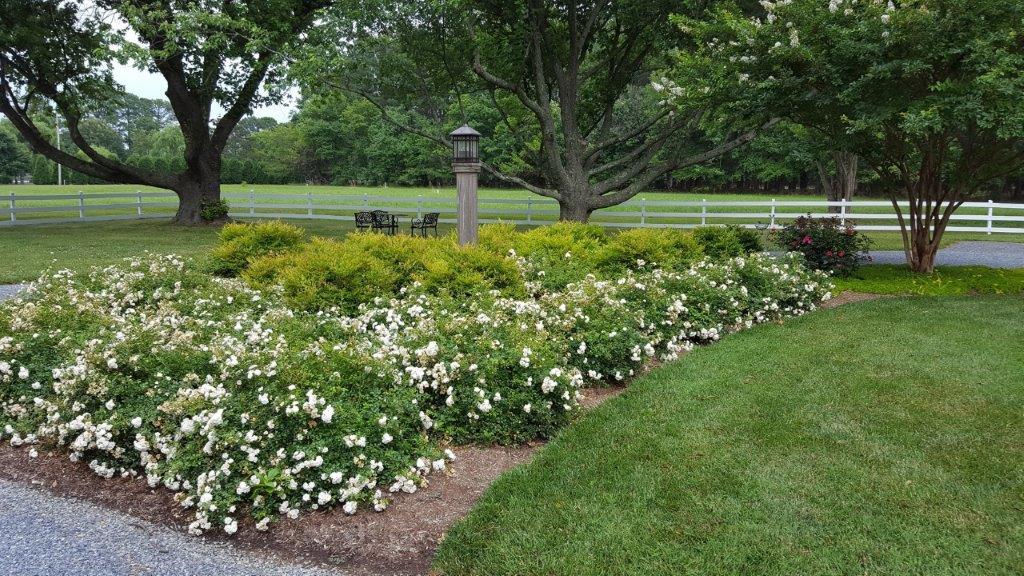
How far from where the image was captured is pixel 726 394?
481 centimetres

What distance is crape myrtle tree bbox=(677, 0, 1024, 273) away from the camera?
768cm

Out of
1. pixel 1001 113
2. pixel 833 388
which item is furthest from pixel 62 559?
pixel 1001 113

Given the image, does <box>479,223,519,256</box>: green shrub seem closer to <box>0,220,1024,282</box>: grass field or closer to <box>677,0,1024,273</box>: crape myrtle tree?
<box>677,0,1024,273</box>: crape myrtle tree

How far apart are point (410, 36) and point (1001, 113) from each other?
10684 mm

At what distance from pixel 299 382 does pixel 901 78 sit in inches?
339

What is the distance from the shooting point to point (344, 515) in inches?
129

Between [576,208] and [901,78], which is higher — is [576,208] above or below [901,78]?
below

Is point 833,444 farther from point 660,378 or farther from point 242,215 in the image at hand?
point 242,215

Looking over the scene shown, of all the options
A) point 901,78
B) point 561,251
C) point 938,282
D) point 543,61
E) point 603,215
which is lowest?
point 938,282

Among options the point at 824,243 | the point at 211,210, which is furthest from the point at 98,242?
the point at 824,243

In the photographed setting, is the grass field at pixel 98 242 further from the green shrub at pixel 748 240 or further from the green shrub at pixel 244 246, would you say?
the green shrub at pixel 244 246

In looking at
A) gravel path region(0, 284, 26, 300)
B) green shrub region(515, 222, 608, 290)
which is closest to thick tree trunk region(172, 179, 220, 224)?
gravel path region(0, 284, 26, 300)

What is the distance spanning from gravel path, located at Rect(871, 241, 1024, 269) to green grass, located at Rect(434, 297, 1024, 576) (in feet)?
24.0

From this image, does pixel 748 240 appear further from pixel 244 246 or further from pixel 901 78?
pixel 244 246
